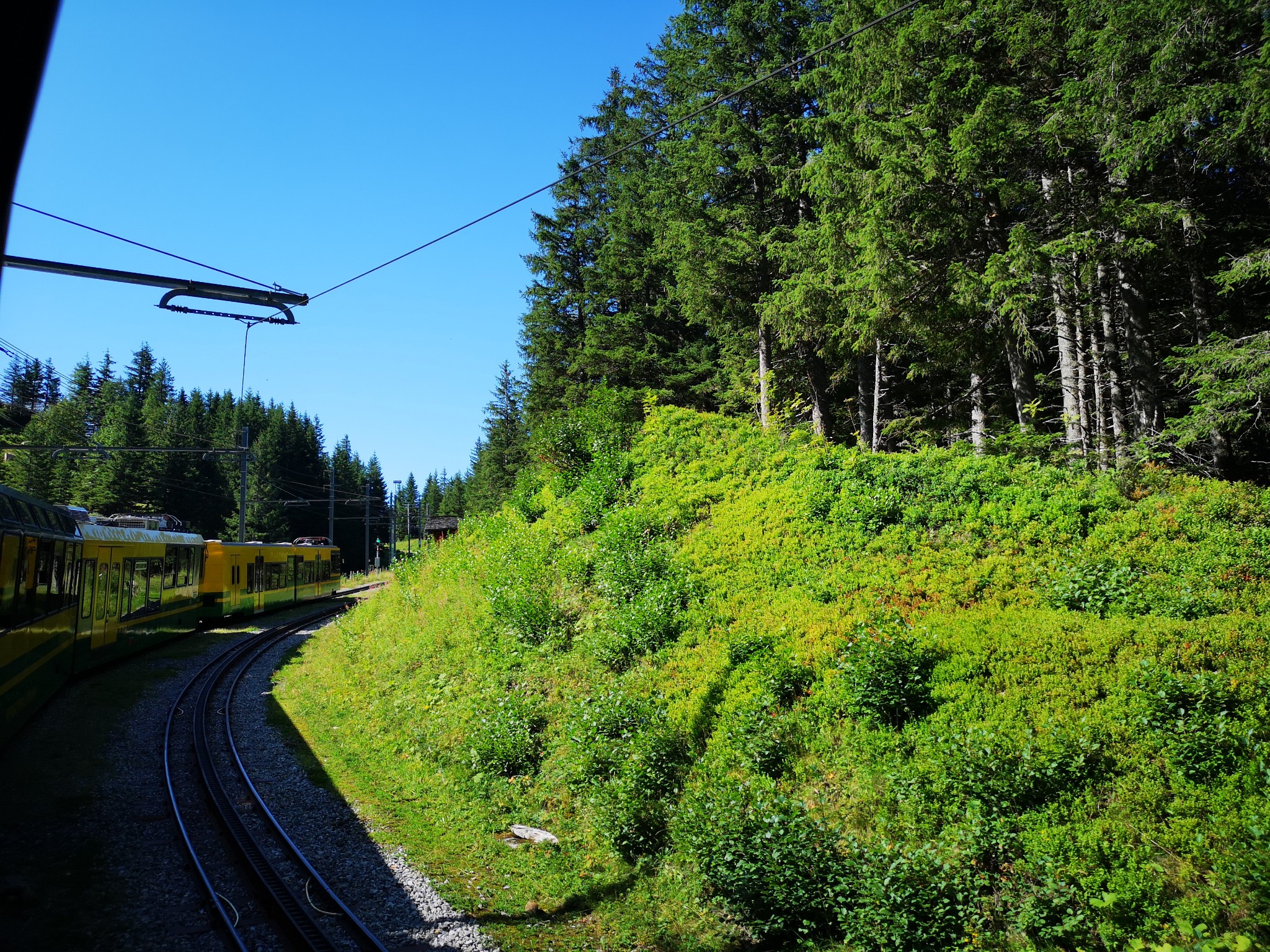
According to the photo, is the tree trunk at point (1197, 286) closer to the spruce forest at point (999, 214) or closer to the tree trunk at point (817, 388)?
the spruce forest at point (999, 214)

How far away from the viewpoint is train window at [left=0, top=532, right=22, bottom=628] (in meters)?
9.16

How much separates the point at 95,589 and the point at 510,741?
11267mm

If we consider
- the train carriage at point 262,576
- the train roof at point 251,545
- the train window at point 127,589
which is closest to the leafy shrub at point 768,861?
the train window at point 127,589

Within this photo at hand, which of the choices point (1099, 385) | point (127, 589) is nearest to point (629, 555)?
point (1099, 385)

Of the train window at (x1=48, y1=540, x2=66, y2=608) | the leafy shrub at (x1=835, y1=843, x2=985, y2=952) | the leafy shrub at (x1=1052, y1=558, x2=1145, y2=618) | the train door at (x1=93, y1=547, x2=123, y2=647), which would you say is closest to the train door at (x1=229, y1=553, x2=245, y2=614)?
the train door at (x1=93, y1=547, x2=123, y2=647)

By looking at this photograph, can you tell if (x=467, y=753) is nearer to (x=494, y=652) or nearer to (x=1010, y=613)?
(x=494, y=652)

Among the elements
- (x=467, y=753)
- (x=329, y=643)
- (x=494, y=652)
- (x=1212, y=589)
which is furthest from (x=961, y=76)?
(x=329, y=643)

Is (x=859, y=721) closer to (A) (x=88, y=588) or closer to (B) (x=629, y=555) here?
(B) (x=629, y=555)

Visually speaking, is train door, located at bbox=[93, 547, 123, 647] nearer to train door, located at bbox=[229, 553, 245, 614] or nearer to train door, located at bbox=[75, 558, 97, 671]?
train door, located at bbox=[75, 558, 97, 671]

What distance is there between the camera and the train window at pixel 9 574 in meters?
9.16

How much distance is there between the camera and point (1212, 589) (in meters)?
8.19

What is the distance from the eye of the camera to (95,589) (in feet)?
50.1

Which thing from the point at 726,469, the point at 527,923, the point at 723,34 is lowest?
the point at 527,923

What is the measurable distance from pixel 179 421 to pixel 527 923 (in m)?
90.1
